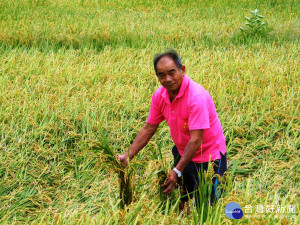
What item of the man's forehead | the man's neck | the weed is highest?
the weed

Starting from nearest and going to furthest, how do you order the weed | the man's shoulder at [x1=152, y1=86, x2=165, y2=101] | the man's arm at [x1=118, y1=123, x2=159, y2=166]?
1. the man's shoulder at [x1=152, y1=86, x2=165, y2=101]
2. the man's arm at [x1=118, y1=123, x2=159, y2=166]
3. the weed

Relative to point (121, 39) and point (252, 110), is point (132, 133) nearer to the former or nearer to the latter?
point (252, 110)

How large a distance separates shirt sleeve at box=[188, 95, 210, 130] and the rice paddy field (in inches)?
13.6

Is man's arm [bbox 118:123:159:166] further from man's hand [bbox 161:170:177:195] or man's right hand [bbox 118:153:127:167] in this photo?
man's hand [bbox 161:170:177:195]

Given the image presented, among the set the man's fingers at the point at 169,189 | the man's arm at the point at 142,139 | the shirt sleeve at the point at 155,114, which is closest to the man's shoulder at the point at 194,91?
the shirt sleeve at the point at 155,114

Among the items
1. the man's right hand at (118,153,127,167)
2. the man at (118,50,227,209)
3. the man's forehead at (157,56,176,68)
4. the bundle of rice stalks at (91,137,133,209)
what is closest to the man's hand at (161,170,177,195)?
the man at (118,50,227,209)

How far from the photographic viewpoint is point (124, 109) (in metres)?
3.71

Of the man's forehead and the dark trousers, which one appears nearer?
the man's forehead

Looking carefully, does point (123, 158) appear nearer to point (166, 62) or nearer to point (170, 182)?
point (170, 182)

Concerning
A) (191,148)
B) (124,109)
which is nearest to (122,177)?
(191,148)

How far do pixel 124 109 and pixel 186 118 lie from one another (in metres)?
1.58

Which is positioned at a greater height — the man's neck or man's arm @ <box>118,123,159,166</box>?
the man's neck

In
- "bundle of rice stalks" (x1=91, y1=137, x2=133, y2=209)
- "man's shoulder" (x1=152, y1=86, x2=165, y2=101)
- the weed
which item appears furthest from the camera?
the weed

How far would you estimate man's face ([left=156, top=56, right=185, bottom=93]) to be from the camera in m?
2.15
